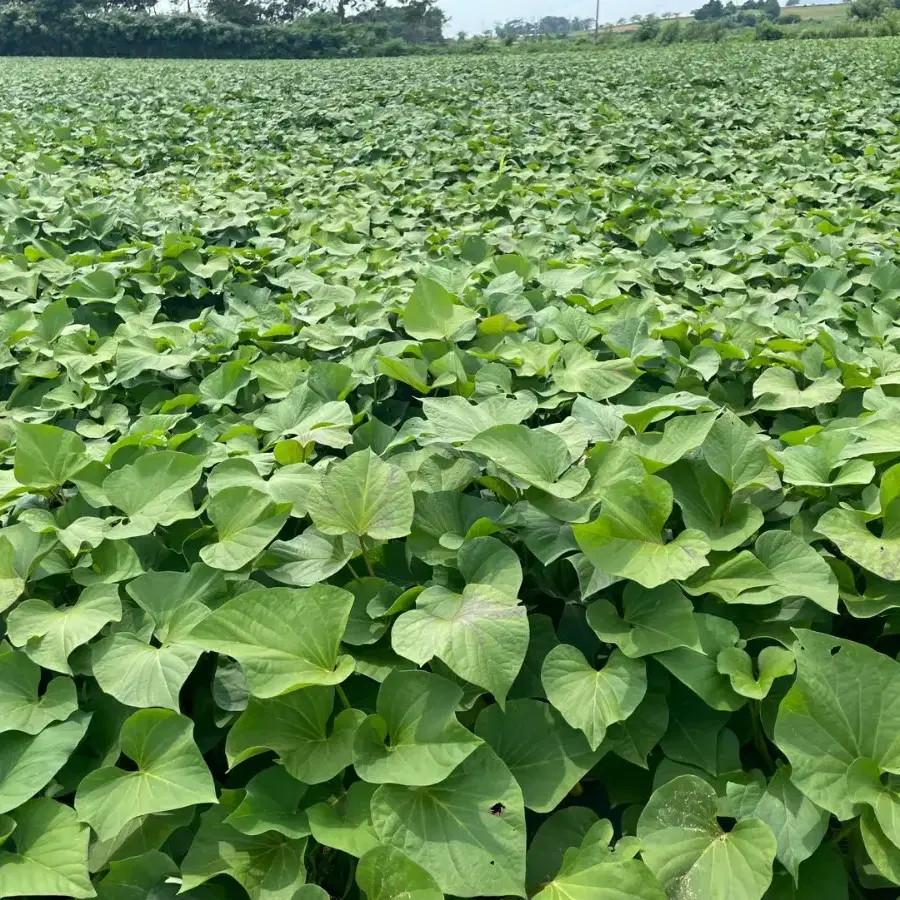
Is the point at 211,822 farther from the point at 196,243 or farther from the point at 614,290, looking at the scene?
the point at 196,243

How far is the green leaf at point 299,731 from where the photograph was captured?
1.02 meters

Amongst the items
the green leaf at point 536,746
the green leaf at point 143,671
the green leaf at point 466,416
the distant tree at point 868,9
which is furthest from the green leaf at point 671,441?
the distant tree at point 868,9

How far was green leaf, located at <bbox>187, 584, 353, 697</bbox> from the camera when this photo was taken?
1.03 meters

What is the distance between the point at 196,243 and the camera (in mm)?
3242

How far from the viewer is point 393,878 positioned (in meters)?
0.89

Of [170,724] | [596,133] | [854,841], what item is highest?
[596,133]

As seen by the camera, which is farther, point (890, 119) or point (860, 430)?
point (890, 119)

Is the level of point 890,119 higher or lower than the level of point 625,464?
higher

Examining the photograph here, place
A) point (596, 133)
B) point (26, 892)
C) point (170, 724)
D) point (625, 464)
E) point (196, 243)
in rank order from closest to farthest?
point (26, 892) → point (170, 724) → point (625, 464) → point (196, 243) → point (596, 133)

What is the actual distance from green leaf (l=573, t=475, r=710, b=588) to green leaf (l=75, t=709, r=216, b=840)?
64 cm

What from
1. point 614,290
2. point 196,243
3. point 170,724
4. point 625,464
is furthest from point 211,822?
point 196,243

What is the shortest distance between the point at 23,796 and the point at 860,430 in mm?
1479

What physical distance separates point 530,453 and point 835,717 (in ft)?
1.99

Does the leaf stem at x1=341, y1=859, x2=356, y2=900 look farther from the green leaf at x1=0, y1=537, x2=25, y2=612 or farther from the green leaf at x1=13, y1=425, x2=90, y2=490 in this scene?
the green leaf at x1=13, y1=425, x2=90, y2=490
